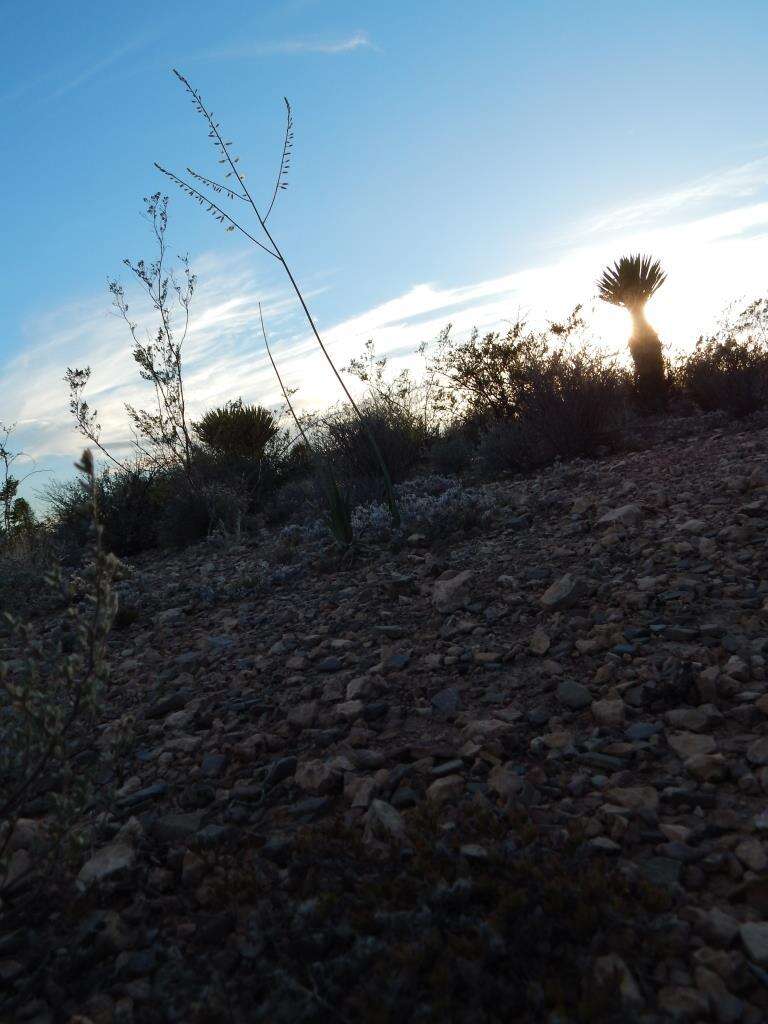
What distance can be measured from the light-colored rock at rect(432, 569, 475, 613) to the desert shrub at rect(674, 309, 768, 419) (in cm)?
604

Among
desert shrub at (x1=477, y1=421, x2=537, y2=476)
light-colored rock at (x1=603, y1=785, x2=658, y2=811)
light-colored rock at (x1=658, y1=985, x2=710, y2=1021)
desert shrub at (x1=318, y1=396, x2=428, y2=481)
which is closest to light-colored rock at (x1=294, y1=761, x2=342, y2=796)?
light-colored rock at (x1=603, y1=785, x2=658, y2=811)

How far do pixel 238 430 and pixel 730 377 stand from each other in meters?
6.91

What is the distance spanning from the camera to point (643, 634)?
313 cm

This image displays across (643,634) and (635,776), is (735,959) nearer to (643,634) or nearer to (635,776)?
(635,776)

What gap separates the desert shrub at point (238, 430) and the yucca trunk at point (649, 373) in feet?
18.0

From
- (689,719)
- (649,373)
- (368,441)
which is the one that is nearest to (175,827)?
(689,719)

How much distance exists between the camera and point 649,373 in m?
11.8

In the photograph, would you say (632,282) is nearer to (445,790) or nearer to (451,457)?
(451,457)

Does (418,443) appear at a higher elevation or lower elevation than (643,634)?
higher

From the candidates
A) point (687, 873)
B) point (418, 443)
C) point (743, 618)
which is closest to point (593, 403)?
point (418, 443)

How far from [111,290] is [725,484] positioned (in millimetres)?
8229

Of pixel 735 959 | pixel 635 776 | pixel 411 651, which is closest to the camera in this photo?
pixel 735 959

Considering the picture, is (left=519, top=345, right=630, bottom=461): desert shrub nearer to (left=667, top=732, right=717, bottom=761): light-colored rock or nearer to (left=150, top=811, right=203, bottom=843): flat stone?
(left=667, top=732, right=717, bottom=761): light-colored rock

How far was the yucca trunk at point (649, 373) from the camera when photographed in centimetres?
1171
